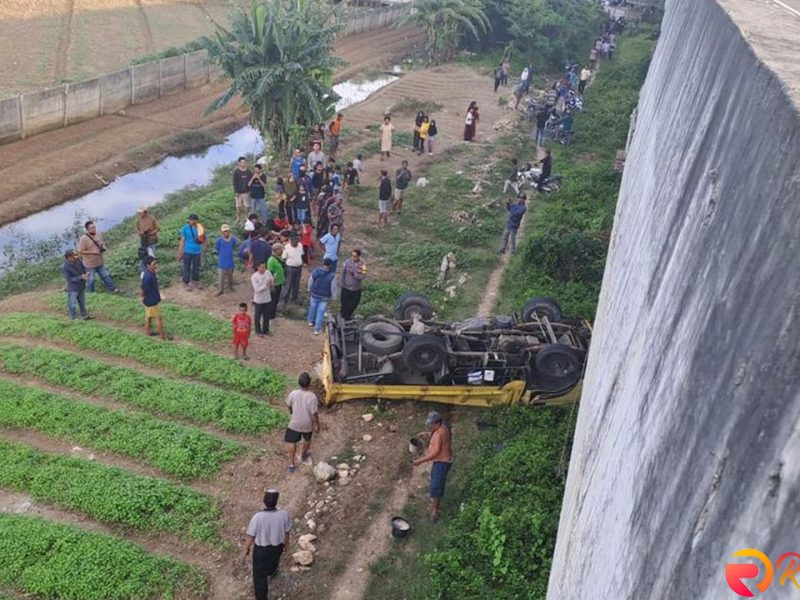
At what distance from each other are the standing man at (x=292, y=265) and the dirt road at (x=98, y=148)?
9.31 meters

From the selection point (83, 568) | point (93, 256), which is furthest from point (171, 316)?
point (83, 568)

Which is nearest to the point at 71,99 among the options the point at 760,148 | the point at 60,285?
the point at 60,285

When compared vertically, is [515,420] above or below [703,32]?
below

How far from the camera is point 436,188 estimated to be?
68.1 ft

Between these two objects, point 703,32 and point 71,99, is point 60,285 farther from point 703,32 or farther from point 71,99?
point 703,32

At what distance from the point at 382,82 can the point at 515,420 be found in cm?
2816

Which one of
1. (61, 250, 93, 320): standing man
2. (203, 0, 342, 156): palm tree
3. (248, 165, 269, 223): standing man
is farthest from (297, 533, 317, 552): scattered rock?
(203, 0, 342, 156): palm tree

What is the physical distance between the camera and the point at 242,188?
16.7 metres

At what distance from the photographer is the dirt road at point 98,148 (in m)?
19.8

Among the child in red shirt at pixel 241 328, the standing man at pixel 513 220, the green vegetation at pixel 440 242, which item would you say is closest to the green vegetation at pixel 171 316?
the child in red shirt at pixel 241 328

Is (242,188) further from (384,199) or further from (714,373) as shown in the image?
(714,373)

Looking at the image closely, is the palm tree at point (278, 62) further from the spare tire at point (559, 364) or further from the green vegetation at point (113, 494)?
the green vegetation at point (113, 494)

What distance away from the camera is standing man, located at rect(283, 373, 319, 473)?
8977 millimetres

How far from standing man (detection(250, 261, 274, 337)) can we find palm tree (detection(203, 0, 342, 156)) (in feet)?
27.7
